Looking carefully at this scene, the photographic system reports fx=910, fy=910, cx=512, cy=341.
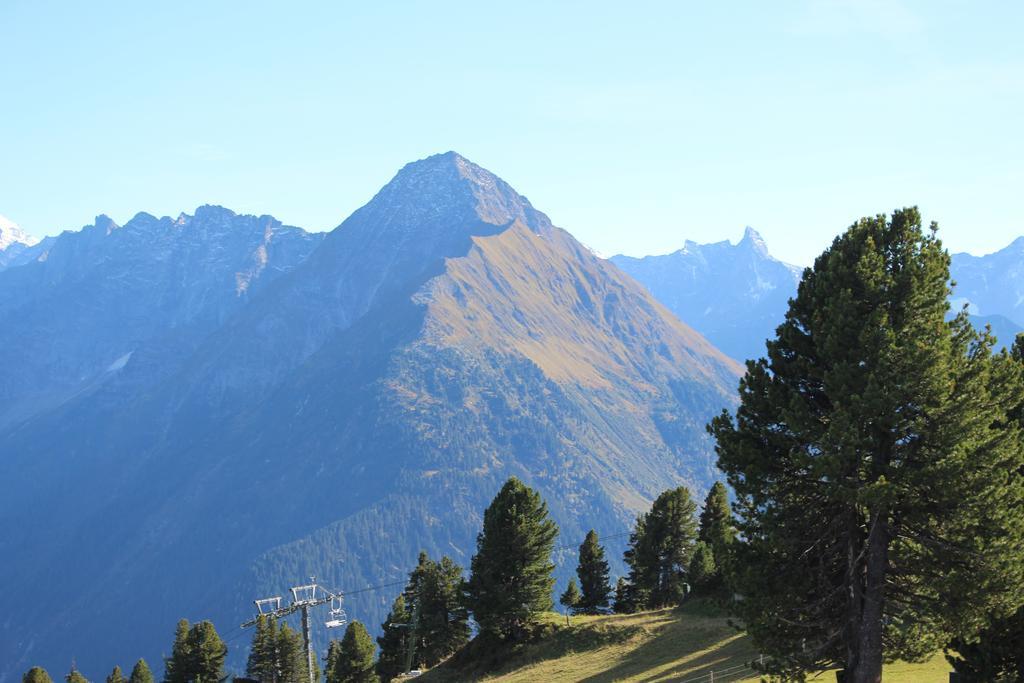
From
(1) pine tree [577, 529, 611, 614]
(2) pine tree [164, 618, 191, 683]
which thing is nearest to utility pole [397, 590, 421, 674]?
(1) pine tree [577, 529, 611, 614]

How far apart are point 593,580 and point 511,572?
37.1 meters

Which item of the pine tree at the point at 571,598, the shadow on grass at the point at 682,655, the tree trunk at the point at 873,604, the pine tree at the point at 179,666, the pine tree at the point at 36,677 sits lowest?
the shadow on grass at the point at 682,655

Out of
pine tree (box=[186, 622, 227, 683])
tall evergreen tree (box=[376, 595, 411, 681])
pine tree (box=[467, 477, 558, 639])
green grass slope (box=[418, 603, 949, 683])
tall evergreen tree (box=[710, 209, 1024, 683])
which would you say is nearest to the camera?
tall evergreen tree (box=[710, 209, 1024, 683])

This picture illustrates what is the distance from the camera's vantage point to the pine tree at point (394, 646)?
3733 inches

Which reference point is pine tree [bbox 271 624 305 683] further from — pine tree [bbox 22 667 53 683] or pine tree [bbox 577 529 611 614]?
pine tree [bbox 577 529 611 614]

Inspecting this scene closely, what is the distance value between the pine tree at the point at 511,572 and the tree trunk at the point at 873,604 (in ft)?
130

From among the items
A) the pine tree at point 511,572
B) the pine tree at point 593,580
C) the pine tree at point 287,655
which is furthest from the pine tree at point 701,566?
the pine tree at point 287,655

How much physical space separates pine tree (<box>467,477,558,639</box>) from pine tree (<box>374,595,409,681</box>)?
30254mm

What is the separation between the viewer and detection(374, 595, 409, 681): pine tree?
94.8m

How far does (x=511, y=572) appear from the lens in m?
65.6

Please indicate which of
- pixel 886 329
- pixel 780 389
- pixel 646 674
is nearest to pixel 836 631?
pixel 780 389

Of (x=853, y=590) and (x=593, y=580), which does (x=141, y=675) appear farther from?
(x=853, y=590)

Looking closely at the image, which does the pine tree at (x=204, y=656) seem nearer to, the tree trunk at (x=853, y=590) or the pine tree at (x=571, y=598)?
the pine tree at (x=571, y=598)

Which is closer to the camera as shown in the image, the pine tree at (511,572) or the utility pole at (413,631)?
the pine tree at (511,572)
